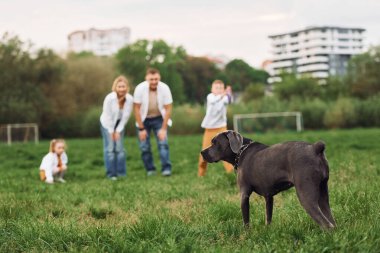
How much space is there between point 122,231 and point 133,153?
46.7 feet

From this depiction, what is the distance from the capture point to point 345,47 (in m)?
199

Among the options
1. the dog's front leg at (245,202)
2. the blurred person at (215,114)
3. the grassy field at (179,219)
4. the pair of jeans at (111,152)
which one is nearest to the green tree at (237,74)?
the pair of jeans at (111,152)

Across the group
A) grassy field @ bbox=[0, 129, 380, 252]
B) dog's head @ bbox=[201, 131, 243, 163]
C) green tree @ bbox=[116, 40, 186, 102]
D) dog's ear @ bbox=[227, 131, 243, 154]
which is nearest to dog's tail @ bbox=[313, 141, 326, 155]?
grassy field @ bbox=[0, 129, 380, 252]

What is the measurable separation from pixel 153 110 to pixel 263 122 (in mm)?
27121

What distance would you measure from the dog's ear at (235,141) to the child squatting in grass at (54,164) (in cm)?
725

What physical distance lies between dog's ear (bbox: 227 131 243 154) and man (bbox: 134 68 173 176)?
22.4 ft

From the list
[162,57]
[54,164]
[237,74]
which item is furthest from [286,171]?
[237,74]

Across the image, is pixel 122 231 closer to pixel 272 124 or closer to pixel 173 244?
pixel 173 244

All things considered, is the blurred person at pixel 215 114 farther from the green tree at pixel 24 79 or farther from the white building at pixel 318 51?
the white building at pixel 318 51

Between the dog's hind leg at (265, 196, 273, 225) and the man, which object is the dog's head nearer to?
the dog's hind leg at (265, 196, 273, 225)

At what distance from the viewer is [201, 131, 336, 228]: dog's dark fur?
4961mm

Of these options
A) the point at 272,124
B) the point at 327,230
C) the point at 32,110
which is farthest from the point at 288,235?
the point at 32,110

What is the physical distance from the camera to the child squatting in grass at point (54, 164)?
12695mm

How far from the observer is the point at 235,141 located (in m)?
5.95
